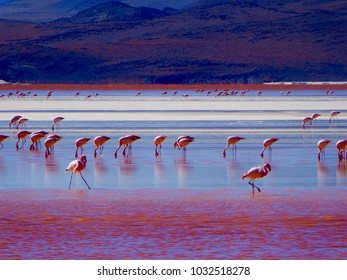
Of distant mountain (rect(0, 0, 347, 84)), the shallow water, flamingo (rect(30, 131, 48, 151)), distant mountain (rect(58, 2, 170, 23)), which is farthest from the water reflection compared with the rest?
distant mountain (rect(58, 2, 170, 23))

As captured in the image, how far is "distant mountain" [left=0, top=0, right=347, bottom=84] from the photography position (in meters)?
105

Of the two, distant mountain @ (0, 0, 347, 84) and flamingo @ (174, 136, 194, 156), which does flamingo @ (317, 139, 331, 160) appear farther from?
distant mountain @ (0, 0, 347, 84)

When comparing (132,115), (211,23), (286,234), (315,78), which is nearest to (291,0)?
(211,23)

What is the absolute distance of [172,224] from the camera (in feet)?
Result: 32.8

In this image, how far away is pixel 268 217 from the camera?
10406mm

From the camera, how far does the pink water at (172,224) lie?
858 centimetres

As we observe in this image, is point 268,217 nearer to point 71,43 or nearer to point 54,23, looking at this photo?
point 71,43

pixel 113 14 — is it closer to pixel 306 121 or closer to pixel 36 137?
pixel 306 121

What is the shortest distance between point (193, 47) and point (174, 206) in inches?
4043

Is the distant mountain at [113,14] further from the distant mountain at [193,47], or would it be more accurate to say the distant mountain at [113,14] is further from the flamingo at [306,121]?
the flamingo at [306,121]

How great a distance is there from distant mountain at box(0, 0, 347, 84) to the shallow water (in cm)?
8595

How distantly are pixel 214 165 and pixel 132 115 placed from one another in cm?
1713

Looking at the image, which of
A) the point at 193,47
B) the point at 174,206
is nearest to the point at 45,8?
the point at 193,47

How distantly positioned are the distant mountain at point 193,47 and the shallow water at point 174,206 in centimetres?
8595
